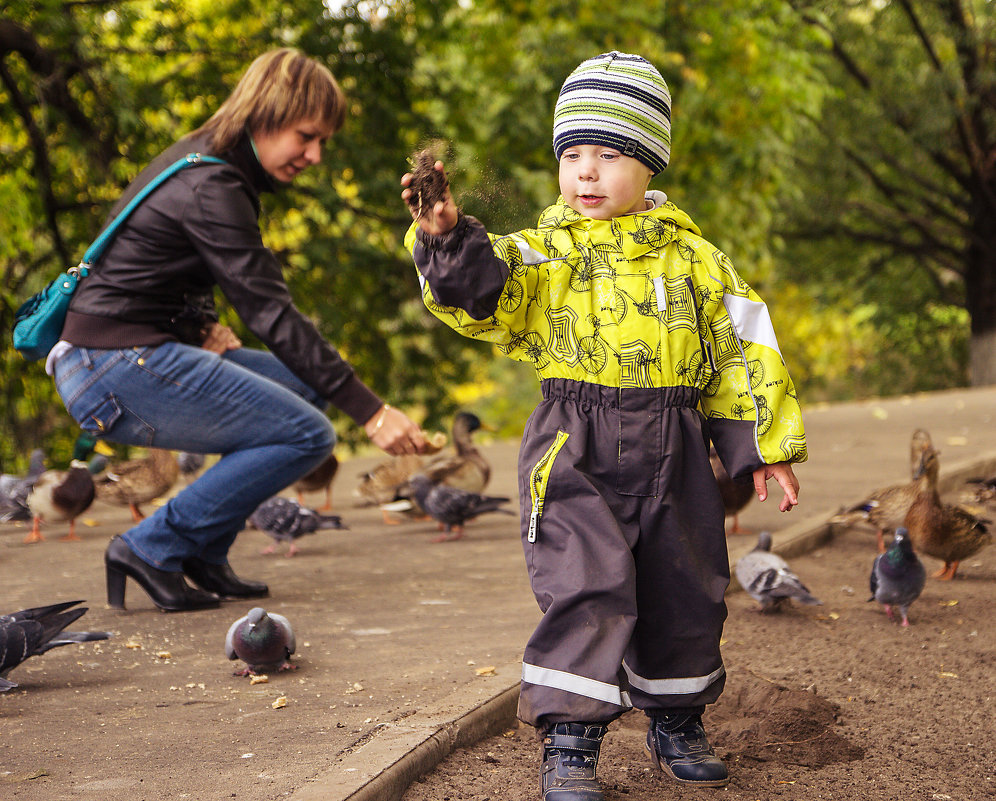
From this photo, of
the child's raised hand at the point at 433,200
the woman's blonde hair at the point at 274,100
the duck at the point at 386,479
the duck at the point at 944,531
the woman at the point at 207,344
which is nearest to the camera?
the child's raised hand at the point at 433,200

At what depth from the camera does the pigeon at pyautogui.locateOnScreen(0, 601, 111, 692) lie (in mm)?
3609

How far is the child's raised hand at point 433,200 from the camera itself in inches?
104

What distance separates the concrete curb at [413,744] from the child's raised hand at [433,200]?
57.7 inches

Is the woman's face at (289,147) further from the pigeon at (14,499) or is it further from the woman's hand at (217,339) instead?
the pigeon at (14,499)

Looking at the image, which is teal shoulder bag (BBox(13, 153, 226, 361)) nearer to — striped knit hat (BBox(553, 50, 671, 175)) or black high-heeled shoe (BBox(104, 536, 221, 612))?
black high-heeled shoe (BBox(104, 536, 221, 612))

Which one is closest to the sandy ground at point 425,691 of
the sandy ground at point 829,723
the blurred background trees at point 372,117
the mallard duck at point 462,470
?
the sandy ground at point 829,723

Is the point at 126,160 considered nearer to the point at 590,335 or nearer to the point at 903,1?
the point at 590,335

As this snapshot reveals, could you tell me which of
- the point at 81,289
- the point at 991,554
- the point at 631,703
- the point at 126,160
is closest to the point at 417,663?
the point at 631,703

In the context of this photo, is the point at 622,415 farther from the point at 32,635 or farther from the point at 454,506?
the point at 454,506

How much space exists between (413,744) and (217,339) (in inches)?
101

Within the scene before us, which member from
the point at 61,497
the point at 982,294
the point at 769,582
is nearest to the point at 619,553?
the point at 769,582

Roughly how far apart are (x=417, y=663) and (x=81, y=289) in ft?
7.09

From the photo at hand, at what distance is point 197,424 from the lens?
15.0 feet

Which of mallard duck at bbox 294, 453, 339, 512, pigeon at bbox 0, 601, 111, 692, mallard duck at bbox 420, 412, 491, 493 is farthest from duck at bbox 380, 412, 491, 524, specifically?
pigeon at bbox 0, 601, 111, 692
